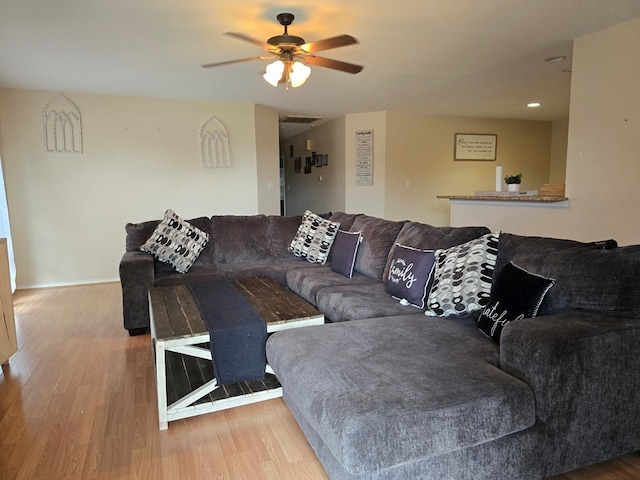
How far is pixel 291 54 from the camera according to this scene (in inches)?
107

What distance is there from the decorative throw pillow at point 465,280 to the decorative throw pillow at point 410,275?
0.12m

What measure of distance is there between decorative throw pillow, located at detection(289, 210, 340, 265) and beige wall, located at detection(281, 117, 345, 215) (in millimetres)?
2878

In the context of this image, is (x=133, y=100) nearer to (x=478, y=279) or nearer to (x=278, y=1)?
(x=278, y=1)

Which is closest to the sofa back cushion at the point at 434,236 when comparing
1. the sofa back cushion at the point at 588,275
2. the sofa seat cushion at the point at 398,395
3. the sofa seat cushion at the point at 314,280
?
the sofa seat cushion at the point at 314,280

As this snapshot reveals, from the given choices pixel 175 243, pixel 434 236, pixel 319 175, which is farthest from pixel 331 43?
pixel 319 175

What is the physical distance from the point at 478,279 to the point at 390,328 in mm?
514

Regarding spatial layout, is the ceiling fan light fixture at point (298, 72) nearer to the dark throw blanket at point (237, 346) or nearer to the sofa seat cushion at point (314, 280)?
the sofa seat cushion at point (314, 280)

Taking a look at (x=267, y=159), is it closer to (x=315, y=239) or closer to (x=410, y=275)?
(x=315, y=239)

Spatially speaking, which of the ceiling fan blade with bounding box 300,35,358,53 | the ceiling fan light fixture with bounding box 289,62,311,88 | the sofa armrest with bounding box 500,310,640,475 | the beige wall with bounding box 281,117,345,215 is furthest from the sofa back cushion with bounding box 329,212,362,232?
the beige wall with bounding box 281,117,345,215

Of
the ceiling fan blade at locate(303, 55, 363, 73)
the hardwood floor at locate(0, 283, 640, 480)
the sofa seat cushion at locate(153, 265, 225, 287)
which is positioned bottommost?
the hardwood floor at locate(0, 283, 640, 480)

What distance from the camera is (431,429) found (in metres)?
1.19

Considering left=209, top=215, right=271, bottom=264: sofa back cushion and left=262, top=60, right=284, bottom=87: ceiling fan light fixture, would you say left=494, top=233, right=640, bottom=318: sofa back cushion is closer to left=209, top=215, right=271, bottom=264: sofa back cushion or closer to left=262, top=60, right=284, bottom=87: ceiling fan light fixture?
left=262, top=60, right=284, bottom=87: ceiling fan light fixture

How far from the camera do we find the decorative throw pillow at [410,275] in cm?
230

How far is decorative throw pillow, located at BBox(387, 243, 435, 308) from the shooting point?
90.7 inches
